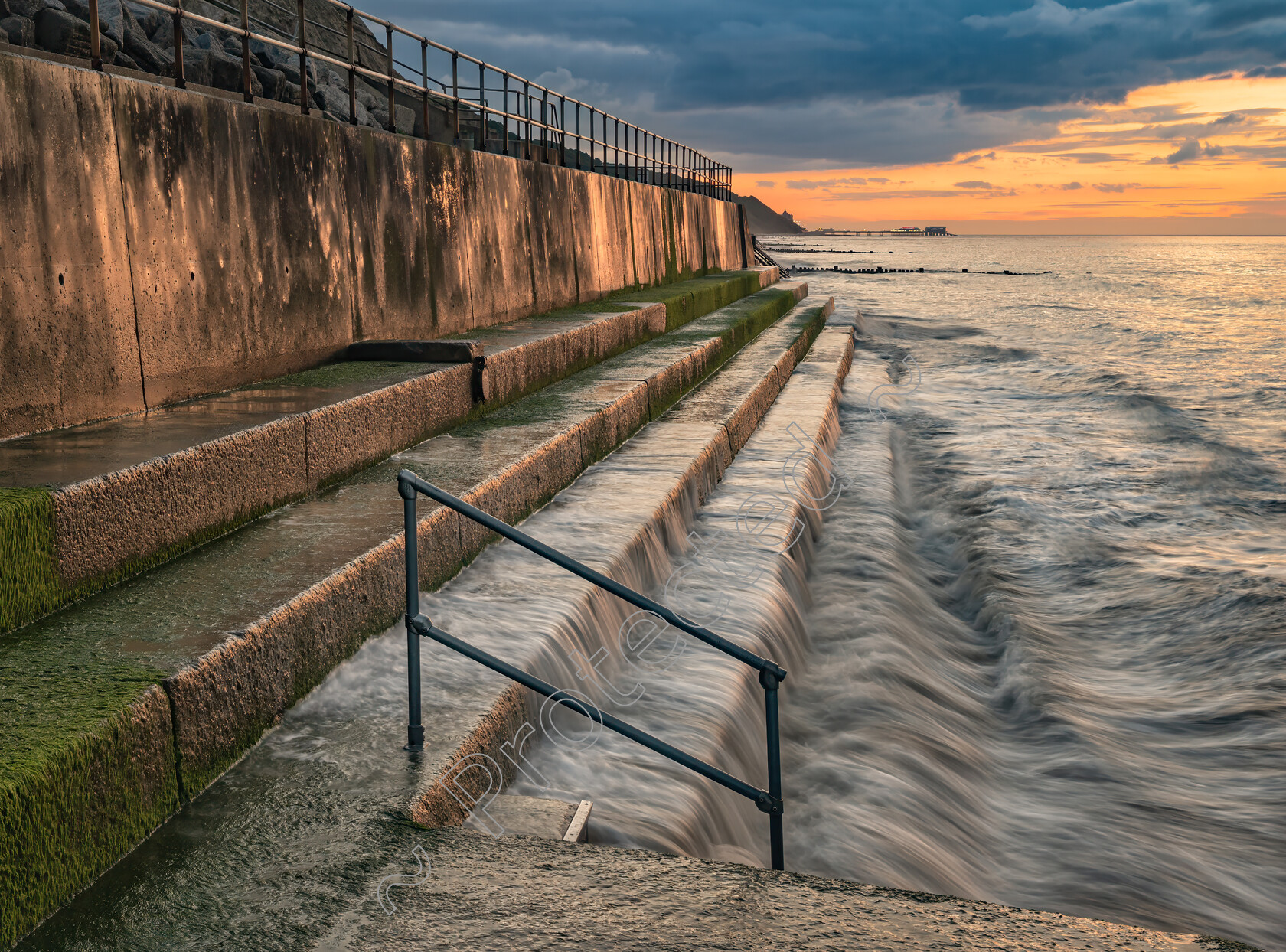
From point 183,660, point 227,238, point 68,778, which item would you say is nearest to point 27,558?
point 183,660

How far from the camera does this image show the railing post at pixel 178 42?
550 cm

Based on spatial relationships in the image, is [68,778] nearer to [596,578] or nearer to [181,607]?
[181,607]

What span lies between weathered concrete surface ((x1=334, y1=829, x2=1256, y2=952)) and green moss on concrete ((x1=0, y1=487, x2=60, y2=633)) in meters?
1.54

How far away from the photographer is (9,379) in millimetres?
4371

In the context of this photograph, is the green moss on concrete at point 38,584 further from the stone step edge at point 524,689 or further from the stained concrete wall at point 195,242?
the stone step edge at point 524,689

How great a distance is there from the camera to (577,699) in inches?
119

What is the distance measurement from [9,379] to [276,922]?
3.07 meters

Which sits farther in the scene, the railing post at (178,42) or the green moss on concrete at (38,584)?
the railing post at (178,42)

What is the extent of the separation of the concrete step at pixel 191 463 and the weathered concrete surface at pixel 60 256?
0.17m

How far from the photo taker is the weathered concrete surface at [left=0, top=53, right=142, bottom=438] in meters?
4.35

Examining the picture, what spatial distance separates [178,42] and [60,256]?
69.7 inches

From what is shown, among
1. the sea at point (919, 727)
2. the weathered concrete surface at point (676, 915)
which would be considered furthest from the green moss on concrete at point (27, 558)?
the weathered concrete surface at point (676, 915)

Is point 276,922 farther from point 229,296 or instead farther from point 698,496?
point 698,496

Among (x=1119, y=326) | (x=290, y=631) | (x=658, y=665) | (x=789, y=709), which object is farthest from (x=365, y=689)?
(x=1119, y=326)
